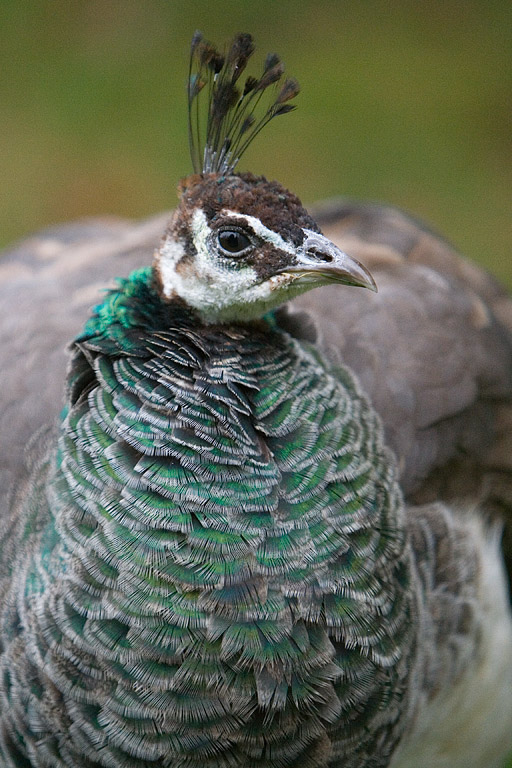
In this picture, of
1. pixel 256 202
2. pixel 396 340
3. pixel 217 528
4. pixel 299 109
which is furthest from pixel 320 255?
pixel 299 109

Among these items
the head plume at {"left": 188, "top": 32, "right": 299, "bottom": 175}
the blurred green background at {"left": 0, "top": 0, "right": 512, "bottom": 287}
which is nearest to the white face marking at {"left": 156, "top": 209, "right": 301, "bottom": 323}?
the head plume at {"left": 188, "top": 32, "right": 299, "bottom": 175}

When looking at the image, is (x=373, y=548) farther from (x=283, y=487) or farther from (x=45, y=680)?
(x=45, y=680)

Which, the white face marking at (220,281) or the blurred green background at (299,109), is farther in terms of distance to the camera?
the blurred green background at (299,109)

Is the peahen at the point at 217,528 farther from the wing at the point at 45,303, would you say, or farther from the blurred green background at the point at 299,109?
the blurred green background at the point at 299,109

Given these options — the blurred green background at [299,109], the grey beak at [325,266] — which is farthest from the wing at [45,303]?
the blurred green background at [299,109]

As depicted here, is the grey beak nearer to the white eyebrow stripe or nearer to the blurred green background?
the white eyebrow stripe

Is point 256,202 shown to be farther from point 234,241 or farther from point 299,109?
point 299,109
